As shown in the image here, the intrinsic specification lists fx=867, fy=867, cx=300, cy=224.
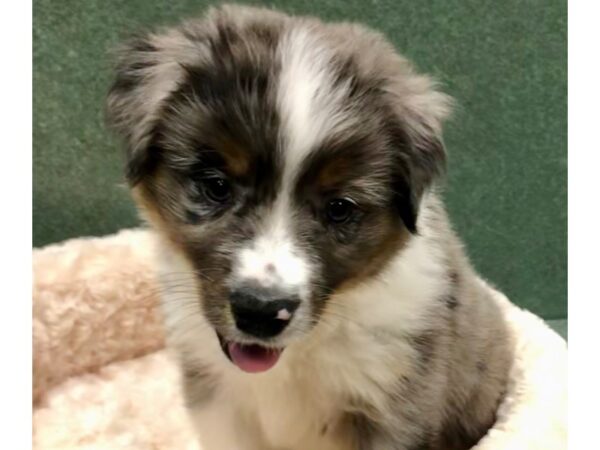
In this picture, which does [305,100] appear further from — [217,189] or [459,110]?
[459,110]

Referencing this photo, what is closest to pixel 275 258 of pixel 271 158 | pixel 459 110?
pixel 271 158

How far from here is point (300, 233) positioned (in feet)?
6.42

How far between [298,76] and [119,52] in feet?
1.92

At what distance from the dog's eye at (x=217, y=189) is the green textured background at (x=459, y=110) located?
1.67m

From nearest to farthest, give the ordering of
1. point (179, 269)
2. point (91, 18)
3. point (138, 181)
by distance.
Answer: point (138, 181)
point (179, 269)
point (91, 18)

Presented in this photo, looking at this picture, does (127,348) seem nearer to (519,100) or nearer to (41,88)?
(41,88)

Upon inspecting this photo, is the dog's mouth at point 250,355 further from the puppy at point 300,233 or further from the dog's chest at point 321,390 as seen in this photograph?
the dog's chest at point 321,390

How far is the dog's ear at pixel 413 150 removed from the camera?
2.10m

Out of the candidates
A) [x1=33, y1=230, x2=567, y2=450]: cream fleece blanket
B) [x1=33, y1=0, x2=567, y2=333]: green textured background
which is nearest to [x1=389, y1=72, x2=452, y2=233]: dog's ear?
[x1=33, y1=230, x2=567, y2=450]: cream fleece blanket

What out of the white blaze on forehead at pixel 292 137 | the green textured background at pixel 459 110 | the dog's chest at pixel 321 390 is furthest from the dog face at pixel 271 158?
the green textured background at pixel 459 110

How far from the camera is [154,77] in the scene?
2146 mm

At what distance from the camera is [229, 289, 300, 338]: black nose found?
1.82m

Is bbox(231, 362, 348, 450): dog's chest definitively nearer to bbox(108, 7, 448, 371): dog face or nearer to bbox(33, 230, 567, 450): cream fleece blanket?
bbox(108, 7, 448, 371): dog face

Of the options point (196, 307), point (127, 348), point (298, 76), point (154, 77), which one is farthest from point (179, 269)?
point (127, 348)
